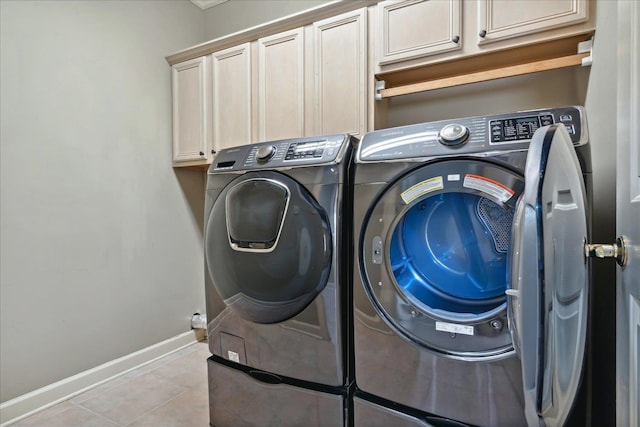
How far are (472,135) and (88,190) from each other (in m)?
2.07

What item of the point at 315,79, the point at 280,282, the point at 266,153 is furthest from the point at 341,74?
the point at 280,282

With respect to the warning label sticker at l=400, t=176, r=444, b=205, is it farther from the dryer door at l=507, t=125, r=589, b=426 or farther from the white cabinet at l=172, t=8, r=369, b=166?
the white cabinet at l=172, t=8, r=369, b=166

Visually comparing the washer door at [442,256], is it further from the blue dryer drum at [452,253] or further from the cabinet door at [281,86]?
the cabinet door at [281,86]

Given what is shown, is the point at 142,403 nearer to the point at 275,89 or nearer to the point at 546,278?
the point at 275,89

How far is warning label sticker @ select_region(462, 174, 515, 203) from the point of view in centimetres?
92

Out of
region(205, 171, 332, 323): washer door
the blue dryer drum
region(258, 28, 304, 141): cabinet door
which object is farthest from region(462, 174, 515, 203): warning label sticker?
region(258, 28, 304, 141): cabinet door

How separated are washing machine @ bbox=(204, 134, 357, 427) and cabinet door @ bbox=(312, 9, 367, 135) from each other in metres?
0.46

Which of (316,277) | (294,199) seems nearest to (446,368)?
(316,277)

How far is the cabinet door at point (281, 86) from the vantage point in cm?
190

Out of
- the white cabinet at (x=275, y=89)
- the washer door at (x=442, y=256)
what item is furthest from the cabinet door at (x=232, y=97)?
the washer door at (x=442, y=256)

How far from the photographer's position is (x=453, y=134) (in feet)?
3.38

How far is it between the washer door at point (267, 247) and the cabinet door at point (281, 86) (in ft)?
2.09

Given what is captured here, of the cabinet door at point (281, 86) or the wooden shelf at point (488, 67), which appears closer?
the wooden shelf at point (488, 67)

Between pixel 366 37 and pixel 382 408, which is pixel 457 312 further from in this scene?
pixel 366 37
